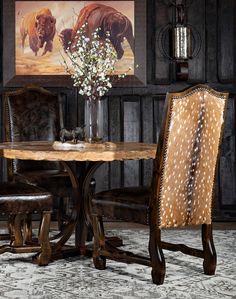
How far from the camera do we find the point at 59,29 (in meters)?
6.12

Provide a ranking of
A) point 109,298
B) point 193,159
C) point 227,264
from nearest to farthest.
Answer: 1. point 109,298
2. point 193,159
3. point 227,264

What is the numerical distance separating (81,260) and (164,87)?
2267mm

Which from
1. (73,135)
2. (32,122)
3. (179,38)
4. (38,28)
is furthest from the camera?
(38,28)

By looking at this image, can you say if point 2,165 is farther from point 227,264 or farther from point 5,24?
point 227,264

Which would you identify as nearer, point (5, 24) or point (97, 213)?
point (97, 213)

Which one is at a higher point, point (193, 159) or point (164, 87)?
point (164, 87)

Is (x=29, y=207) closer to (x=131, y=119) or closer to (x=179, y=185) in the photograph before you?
(x=179, y=185)

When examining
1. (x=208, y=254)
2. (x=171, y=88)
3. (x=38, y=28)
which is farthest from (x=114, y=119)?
(x=208, y=254)

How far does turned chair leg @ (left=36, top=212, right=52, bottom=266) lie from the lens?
13.7 feet

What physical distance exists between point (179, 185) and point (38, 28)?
2.82 metres

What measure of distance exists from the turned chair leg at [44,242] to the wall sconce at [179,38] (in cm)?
234

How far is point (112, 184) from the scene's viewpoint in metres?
6.25

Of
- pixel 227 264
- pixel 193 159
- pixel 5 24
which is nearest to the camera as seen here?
pixel 193 159

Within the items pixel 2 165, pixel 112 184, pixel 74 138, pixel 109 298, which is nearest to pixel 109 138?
pixel 112 184
